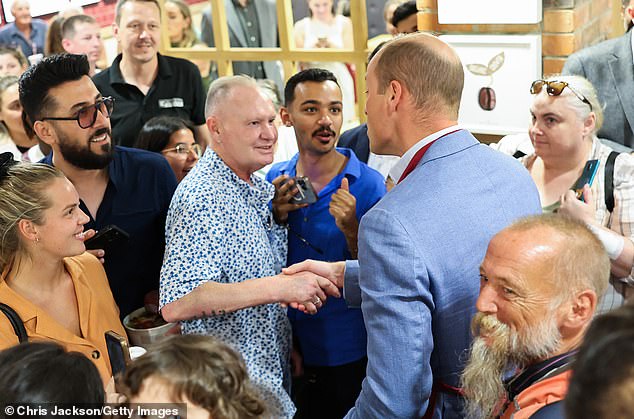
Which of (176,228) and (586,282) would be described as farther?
(176,228)

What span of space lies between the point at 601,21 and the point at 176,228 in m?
2.58

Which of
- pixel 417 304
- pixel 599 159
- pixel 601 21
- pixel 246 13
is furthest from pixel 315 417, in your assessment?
pixel 246 13

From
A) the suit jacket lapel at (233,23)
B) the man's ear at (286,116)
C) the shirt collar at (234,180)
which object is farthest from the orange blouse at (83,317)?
the suit jacket lapel at (233,23)

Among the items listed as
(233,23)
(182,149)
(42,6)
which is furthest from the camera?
(42,6)

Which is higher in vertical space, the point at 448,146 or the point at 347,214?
the point at 448,146

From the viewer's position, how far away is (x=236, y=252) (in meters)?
2.49

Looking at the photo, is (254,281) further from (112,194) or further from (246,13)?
(246,13)

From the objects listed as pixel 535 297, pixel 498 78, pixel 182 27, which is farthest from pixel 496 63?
pixel 182 27

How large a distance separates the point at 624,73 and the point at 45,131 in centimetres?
257

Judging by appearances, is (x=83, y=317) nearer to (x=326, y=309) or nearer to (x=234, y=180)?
(x=234, y=180)

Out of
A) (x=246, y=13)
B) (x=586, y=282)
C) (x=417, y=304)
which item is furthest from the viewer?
(x=246, y=13)

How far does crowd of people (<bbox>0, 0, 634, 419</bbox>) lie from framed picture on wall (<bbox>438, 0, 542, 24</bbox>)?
1.09ft

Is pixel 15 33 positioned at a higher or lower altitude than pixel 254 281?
higher

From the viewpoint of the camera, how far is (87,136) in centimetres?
282
